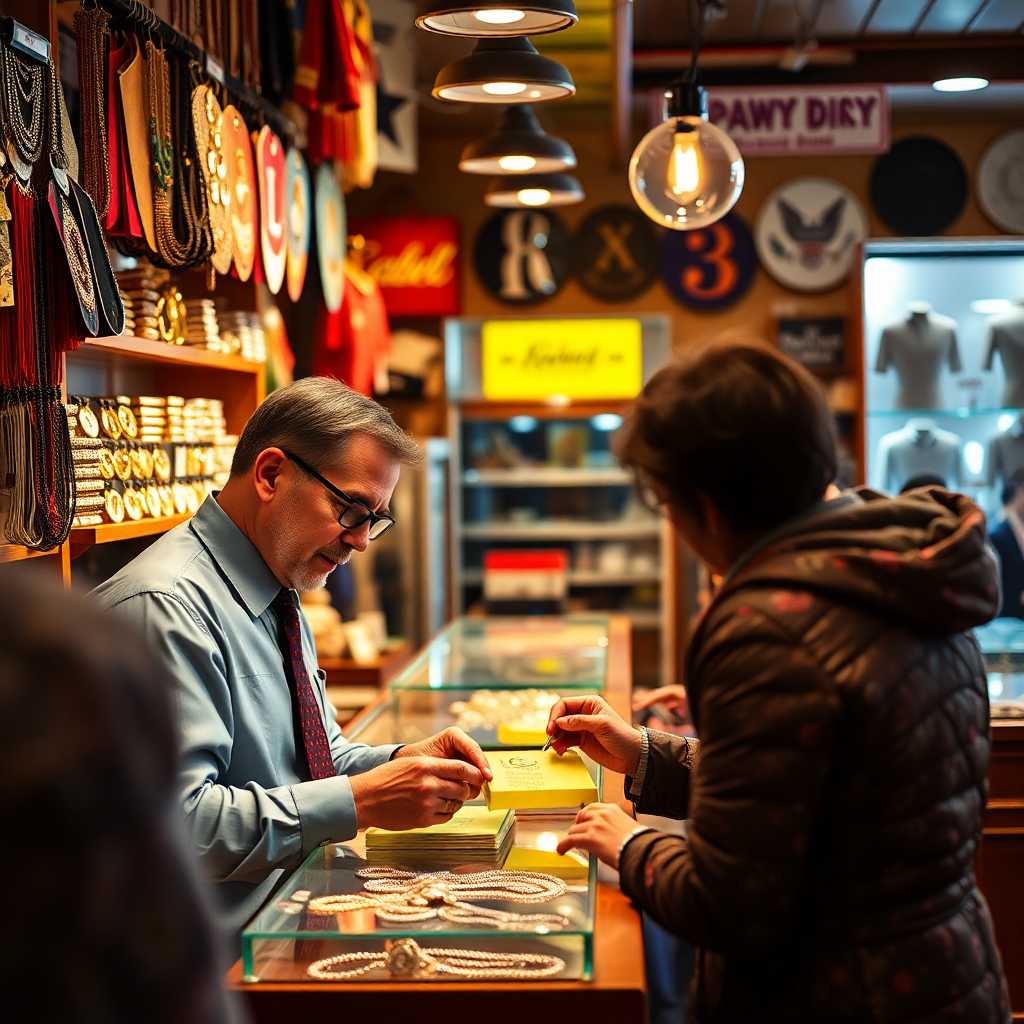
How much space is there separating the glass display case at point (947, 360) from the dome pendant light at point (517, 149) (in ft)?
7.61

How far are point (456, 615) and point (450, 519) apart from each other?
0.61 metres

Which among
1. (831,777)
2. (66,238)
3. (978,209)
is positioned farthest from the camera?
(978,209)

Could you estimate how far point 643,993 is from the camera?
165 centimetres

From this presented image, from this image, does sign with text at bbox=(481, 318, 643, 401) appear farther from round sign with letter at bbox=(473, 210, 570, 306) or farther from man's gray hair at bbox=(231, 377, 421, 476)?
man's gray hair at bbox=(231, 377, 421, 476)

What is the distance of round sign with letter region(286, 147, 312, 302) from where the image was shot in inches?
172

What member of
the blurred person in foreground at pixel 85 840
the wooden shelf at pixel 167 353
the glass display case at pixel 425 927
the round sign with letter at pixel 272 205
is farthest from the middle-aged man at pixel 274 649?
the round sign with letter at pixel 272 205

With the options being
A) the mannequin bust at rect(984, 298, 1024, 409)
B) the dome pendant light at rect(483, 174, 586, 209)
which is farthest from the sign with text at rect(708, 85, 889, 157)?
the mannequin bust at rect(984, 298, 1024, 409)

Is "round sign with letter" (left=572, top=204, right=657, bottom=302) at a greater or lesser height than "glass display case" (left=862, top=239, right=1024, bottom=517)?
greater

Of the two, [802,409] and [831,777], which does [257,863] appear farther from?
[802,409]

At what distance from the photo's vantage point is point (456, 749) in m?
2.35

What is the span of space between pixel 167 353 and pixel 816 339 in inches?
221

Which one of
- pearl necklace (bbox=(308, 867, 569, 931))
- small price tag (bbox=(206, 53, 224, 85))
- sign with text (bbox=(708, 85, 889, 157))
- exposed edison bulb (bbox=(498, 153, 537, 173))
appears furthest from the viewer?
sign with text (bbox=(708, 85, 889, 157))

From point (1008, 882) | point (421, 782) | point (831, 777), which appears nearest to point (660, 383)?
point (831, 777)

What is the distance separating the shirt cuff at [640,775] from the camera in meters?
2.20
